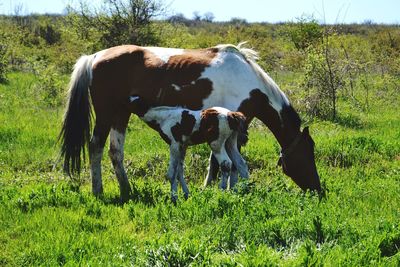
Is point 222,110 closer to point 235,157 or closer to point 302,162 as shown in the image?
point 235,157

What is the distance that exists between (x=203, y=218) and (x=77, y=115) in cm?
295

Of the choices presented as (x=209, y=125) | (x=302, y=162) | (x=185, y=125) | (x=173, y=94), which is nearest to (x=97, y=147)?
(x=173, y=94)

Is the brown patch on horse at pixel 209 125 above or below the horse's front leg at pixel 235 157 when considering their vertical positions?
above

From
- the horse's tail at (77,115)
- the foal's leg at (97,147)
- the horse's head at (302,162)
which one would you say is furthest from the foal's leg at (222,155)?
the horse's tail at (77,115)

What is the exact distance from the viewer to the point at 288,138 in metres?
6.97

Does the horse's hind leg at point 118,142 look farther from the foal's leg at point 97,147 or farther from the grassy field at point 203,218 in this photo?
the grassy field at point 203,218

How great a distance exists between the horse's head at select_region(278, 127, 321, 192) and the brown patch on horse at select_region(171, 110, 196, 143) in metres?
1.54

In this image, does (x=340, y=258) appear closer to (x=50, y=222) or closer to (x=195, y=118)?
(x=195, y=118)

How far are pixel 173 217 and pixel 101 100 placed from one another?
2527 mm

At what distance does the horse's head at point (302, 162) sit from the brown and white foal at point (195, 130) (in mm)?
725

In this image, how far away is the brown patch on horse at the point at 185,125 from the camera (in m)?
6.16

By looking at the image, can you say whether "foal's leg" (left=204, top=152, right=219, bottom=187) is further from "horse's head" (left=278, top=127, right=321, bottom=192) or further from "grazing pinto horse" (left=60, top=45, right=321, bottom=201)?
"horse's head" (left=278, top=127, right=321, bottom=192)

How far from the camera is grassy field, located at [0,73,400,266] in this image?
4246 mm

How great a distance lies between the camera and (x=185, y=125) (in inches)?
244
